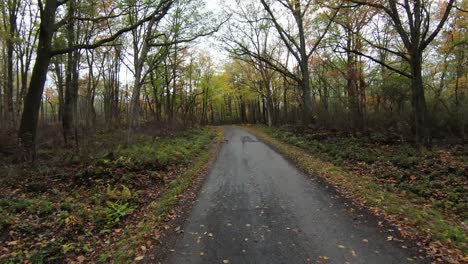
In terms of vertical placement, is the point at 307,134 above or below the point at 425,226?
above

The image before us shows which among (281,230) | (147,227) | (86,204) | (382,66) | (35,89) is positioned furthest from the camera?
(382,66)

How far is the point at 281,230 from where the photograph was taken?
4.54 metres

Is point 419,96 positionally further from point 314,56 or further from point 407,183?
point 314,56

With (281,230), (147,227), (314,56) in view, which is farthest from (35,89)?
(314,56)

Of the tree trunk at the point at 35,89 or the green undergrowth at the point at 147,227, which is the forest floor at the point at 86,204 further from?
the tree trunk at the point at 35,89

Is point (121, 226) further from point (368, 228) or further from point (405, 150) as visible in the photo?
point (405, 150)

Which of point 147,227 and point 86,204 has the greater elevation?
point 86,204

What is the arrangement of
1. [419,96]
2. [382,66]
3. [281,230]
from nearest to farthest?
1. [281,230]
2. [419,96]
3. [382,66]

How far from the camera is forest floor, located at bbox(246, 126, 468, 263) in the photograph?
13.9 ft

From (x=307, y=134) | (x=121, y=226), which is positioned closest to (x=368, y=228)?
(x=121, y=226)

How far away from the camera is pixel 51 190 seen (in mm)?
6379

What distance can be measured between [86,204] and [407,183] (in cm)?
831

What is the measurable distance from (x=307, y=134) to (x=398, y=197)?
32.3 ft

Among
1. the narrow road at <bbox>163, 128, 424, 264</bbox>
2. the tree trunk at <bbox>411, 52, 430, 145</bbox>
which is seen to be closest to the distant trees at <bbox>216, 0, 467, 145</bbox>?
the tree trunk at <bbox>411, 52, 430, 145</bbox>
